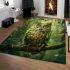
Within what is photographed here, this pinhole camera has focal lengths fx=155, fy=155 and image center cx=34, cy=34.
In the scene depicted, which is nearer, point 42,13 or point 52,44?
point 52,44

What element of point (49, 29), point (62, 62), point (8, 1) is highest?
point (8, 1)

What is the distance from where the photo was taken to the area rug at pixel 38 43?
9.71 feet

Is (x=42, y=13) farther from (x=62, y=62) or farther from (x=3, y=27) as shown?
(x=62, y=62)

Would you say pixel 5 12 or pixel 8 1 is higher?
pixel 8 1

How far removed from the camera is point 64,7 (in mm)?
5922

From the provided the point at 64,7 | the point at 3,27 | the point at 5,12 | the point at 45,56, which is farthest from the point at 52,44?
the point at 64,7

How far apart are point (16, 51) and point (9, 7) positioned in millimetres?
2660

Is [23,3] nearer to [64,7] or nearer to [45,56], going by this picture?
[64,7]

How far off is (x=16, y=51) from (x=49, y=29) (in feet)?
5.15

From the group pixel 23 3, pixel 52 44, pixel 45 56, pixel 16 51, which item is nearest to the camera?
pixel 45 56

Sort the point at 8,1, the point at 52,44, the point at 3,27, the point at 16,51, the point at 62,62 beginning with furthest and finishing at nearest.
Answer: the point at 8,1
the point at 3,27
the point at 52,44
the point at 16,51
the point at 62,62

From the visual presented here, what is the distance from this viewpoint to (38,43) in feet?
11.5

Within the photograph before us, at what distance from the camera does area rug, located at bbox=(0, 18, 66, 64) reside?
117 inches

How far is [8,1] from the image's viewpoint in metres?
5.59
